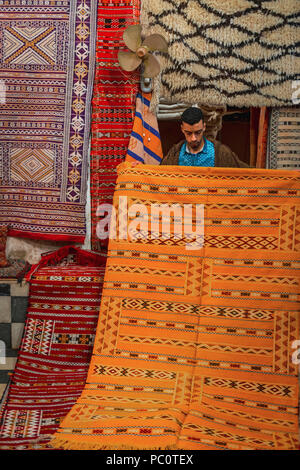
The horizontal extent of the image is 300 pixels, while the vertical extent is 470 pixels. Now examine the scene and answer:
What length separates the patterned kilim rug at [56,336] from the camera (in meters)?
3.28

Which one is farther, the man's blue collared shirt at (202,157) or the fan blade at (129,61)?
the fan blade at (129,61)

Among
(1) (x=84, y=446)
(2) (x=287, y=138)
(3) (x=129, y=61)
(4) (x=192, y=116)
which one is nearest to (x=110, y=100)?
(3) (x=129, y=61)

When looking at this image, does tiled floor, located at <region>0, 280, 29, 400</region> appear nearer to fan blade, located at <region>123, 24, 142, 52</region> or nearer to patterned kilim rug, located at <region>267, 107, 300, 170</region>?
fan blade, located at <region>123, 24, 142, 52</region>

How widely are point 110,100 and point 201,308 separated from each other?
6.64ft

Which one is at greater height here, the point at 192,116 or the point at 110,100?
the point at 110,100

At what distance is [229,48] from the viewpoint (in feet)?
13.9

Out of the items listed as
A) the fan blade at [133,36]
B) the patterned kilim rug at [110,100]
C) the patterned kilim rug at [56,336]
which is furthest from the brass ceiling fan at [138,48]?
the patterned kilim rug at [56,336]

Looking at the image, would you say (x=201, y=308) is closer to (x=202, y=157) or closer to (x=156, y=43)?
(x=202, y=157)

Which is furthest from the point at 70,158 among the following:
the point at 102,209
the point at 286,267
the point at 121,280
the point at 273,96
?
the point at 286,267

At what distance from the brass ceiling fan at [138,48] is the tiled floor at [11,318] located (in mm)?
1904

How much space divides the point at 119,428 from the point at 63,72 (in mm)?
2908

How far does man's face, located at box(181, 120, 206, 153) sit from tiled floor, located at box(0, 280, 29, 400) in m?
1.60

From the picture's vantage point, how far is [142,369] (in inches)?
123

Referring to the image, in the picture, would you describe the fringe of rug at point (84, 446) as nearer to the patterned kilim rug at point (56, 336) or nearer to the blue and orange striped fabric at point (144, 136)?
the patterned kilim rug at point (56, 336)
